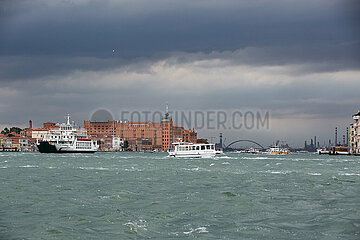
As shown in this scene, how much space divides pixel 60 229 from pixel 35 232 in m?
0.99

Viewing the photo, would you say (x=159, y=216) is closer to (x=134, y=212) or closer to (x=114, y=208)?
(x=134, y=212)

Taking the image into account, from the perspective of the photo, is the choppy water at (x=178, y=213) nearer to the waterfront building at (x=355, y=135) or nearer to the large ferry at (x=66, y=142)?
the large ferry at (x=66, y=142)

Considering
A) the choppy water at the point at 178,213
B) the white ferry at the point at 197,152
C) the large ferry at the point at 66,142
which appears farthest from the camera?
the large ferry at the point at 66,142

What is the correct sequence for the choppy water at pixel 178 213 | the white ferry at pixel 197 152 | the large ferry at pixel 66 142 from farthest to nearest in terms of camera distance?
the large ferry at pixel 66 142 → the white ferry at pixel 197 152 → the choppy water at pixel 178 213

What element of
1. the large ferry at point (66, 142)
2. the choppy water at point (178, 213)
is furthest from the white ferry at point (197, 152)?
the choppy water at point (178, 213)

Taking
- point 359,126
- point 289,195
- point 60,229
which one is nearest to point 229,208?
point 289,195

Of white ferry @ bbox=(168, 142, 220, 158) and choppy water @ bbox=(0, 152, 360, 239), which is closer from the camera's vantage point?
choppy water @ bbox=(0, 152, 360, 239)

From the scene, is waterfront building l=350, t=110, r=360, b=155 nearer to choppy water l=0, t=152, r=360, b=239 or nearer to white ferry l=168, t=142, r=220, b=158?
white ferry l=168, t=142, r=220, b=158

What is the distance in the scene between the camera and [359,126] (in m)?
173

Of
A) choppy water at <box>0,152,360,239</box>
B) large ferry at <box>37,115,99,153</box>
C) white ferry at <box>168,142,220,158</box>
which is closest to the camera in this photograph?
choppy water at <box>0,152,360,239</box>

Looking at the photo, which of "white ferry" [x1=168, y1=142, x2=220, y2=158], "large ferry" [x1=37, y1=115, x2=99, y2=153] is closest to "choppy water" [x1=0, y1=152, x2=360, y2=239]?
"white ferry" [x1=168, y1=142, x2=220, y2=158]

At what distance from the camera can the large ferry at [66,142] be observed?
17538cm

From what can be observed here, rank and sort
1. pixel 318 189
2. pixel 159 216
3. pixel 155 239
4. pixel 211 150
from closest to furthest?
1. pixel 155 239
2. pixel 159 216
3. pixel 318 189
4. pixel 211 150

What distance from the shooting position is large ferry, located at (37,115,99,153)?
575ft
